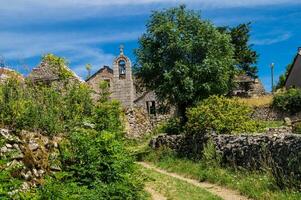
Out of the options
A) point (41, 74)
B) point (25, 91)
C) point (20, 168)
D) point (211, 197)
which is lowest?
point (211, 197)

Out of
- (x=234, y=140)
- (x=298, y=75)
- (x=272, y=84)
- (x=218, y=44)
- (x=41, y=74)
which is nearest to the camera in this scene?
(x=234, y=140)

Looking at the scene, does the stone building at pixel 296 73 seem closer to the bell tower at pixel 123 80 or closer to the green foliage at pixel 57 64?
the bell tower at pixel 123 80

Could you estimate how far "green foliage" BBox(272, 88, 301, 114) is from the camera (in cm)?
4212

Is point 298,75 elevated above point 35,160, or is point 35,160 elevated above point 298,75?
point 298,75

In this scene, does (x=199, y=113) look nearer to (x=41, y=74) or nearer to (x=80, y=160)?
(x=80, y=160)

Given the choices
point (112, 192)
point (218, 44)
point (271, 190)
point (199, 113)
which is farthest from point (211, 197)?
point (218, 44)

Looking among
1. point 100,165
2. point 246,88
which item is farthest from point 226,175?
point 246,88

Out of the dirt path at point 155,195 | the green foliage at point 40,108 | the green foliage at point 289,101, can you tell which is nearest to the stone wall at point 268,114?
the green foliage at point 289,101

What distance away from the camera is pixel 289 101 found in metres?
42.5

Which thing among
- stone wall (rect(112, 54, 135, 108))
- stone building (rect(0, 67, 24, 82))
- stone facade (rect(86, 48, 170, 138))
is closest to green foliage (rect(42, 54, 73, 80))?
stone facade (rect(86, 48, 170, 138))

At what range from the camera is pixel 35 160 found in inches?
437

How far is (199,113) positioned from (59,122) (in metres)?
10.4

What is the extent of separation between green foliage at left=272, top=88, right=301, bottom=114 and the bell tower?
13.3 meters

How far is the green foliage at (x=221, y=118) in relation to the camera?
2162cm
